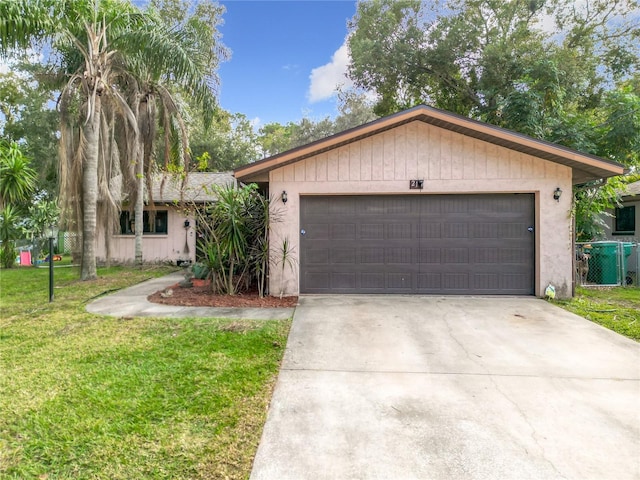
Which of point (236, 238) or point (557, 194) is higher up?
point (557, 194)

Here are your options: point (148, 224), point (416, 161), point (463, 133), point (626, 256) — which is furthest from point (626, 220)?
point (148, 224)

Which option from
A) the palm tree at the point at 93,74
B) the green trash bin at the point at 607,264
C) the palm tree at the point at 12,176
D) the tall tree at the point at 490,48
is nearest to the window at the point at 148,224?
the palm tree at the point at 93,74

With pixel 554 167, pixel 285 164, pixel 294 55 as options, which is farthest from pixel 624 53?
pixel 285 164

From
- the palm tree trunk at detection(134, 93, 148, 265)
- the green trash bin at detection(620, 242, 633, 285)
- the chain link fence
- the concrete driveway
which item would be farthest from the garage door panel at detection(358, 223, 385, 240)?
the palm tree trunk at detection(134, 93, 148, 265)

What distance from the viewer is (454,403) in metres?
2.83

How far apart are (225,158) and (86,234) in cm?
1448

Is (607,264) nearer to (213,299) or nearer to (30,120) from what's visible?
(213,299)

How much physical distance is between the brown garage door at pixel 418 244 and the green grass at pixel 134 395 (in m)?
2.50

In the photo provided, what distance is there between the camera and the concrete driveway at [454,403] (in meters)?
2.13

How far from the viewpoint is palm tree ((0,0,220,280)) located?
758cm

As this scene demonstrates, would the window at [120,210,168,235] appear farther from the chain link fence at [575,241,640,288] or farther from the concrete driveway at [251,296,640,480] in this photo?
the chain link fence at [575,241,640,288]

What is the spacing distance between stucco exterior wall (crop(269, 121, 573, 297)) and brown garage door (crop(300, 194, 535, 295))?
0.22 meters

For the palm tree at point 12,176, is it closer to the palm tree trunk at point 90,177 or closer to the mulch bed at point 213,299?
the palm tree trunk at point 90,177

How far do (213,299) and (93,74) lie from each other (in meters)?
6.48
